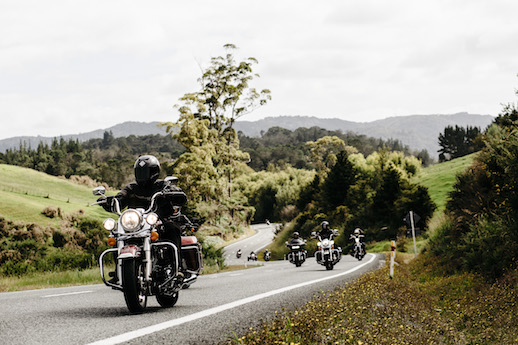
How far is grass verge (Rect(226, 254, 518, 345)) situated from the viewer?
16.4 ft

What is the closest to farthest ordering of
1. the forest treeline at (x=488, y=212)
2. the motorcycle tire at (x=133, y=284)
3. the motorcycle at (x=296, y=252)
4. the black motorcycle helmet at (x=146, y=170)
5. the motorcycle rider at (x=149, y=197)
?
the motorcycle tire at (x=133, y=284) → the motorcycle rider at (x=149, y=197) → the black motorcycle helmet at (x=146, y=170) → the forest treeline at (x=488, y=212) → the motorcycle at (x=296, y=252)

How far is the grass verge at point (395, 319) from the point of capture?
5.00 meters

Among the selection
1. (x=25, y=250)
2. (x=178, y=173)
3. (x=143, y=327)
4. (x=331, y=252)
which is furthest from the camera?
(x=178, y=173)

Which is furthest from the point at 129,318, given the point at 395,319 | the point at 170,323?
the point at 395,319

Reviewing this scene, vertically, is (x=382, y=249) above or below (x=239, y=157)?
below

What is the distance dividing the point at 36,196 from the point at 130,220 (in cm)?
5391

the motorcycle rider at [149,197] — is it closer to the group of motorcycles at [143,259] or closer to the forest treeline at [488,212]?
the group of motorcycles at [143,259]

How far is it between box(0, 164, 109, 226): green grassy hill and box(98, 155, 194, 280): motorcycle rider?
104 ft

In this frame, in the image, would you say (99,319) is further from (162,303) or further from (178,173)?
(178,173)

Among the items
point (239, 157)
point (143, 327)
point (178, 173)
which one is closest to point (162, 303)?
point (143, 327)

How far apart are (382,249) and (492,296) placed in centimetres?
3474

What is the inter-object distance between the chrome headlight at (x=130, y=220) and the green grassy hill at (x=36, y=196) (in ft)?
107

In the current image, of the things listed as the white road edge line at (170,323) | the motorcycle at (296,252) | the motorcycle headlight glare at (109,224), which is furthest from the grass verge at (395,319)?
the motorcycle at (296,252)

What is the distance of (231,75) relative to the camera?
60969 mm
